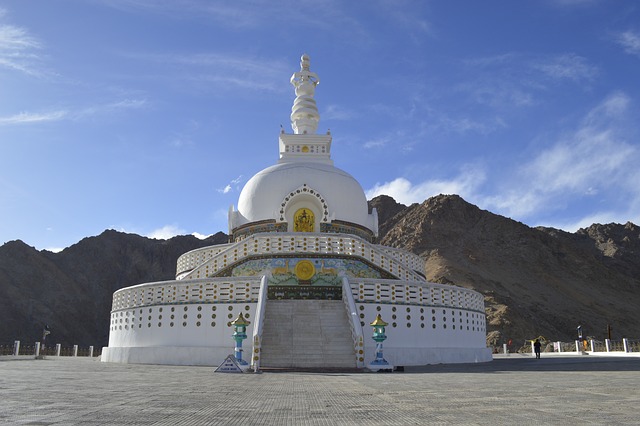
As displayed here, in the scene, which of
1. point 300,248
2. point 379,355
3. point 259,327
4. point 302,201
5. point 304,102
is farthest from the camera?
point 304,102

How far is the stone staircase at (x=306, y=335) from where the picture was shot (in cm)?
1811

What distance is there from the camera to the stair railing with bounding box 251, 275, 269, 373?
669 inches

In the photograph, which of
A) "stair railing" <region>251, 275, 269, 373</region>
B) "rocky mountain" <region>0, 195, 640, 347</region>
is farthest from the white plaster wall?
"rocky mountain" <region>0, 195, 640, 347</region>

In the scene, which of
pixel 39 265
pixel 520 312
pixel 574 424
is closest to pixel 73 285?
pixel 39 265

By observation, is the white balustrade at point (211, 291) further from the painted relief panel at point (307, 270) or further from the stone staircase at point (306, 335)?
the painted relief panel at point (307, 270)

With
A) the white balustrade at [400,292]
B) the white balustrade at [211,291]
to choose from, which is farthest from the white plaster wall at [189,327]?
the white balustrade at [400,292]

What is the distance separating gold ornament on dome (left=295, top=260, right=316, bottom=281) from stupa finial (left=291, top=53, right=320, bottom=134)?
44.0 feet

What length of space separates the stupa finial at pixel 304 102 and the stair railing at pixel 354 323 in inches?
647

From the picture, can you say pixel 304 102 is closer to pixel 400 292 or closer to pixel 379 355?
pixel 400 292

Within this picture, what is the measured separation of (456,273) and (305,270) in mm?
58212

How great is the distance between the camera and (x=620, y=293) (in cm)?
9394

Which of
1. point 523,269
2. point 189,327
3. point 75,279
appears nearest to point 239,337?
point 189,327

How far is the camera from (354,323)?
18.9 metres

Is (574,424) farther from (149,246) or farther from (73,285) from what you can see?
(149,246)
